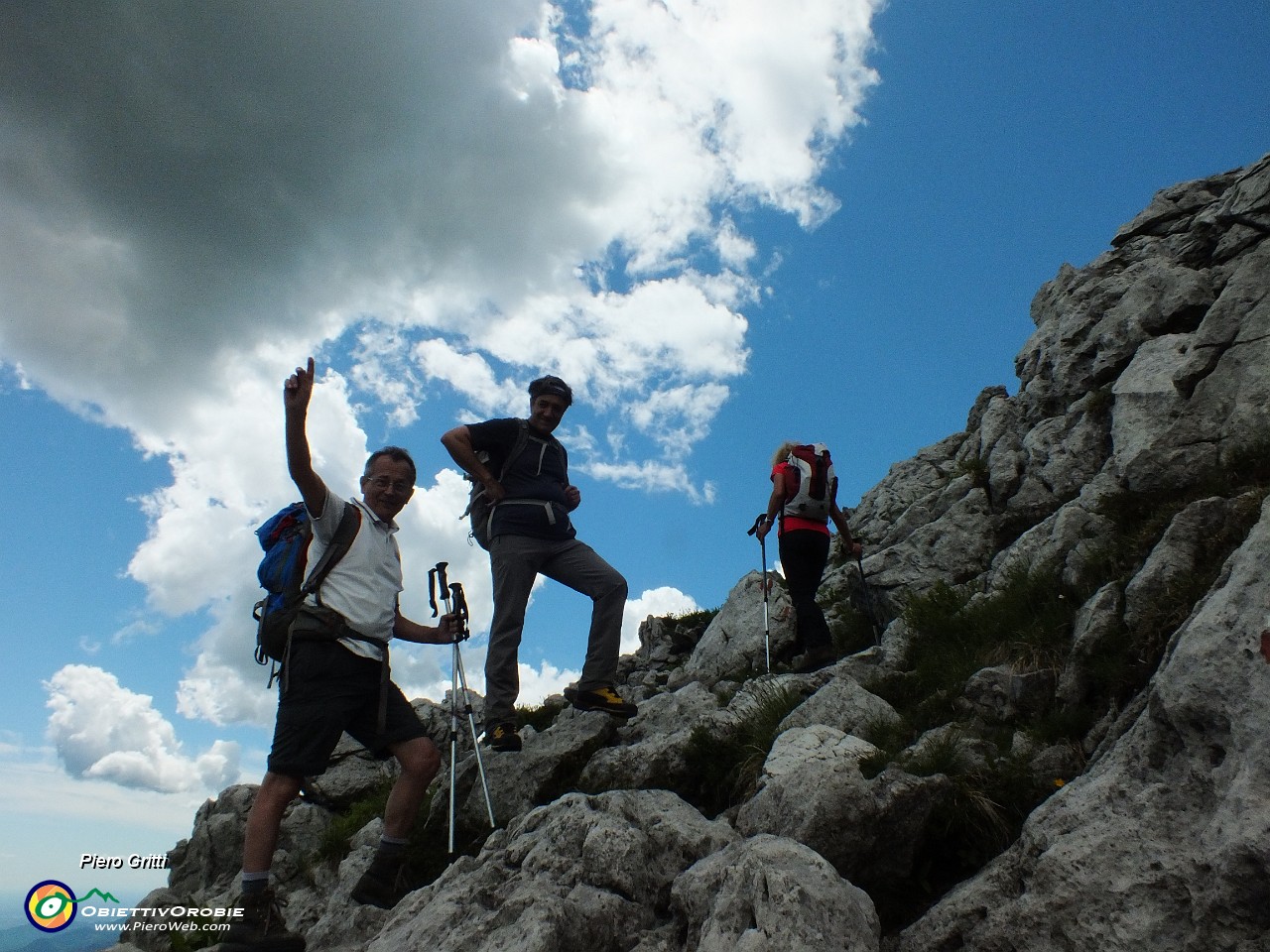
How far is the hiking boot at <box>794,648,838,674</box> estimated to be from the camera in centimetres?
1095

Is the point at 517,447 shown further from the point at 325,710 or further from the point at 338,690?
the point at 325,710

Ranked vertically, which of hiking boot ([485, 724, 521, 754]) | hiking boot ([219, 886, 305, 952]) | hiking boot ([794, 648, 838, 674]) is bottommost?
hiking boot ([219, 886, 305, 952])

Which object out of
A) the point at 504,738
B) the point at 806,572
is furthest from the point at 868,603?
the point at 504,738

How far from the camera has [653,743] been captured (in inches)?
327

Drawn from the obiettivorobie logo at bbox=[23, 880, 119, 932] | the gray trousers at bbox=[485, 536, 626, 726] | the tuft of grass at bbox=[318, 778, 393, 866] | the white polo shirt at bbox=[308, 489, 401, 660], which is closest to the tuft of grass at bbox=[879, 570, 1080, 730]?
the gray trousers at bbox=[485, 536, 626, 726]

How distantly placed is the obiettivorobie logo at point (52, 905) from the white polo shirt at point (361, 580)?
442 centimetres

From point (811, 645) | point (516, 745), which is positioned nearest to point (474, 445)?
point (516, 745)

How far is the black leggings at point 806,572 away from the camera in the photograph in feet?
36.7

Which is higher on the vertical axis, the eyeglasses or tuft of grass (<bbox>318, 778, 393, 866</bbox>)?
the eyeglasses

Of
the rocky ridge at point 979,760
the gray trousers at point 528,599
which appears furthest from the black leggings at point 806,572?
the gray trousers at point 528,599

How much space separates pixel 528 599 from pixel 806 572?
4198 millimetres

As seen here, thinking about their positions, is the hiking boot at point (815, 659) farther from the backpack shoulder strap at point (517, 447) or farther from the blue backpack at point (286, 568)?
the blue backpack at point (286, 568)

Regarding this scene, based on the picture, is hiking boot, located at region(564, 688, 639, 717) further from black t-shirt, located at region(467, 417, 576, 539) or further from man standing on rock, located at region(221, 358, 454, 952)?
man standing on rock, located at region(221, 358, 454, 952)

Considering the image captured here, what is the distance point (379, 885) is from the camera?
22.9 feet
